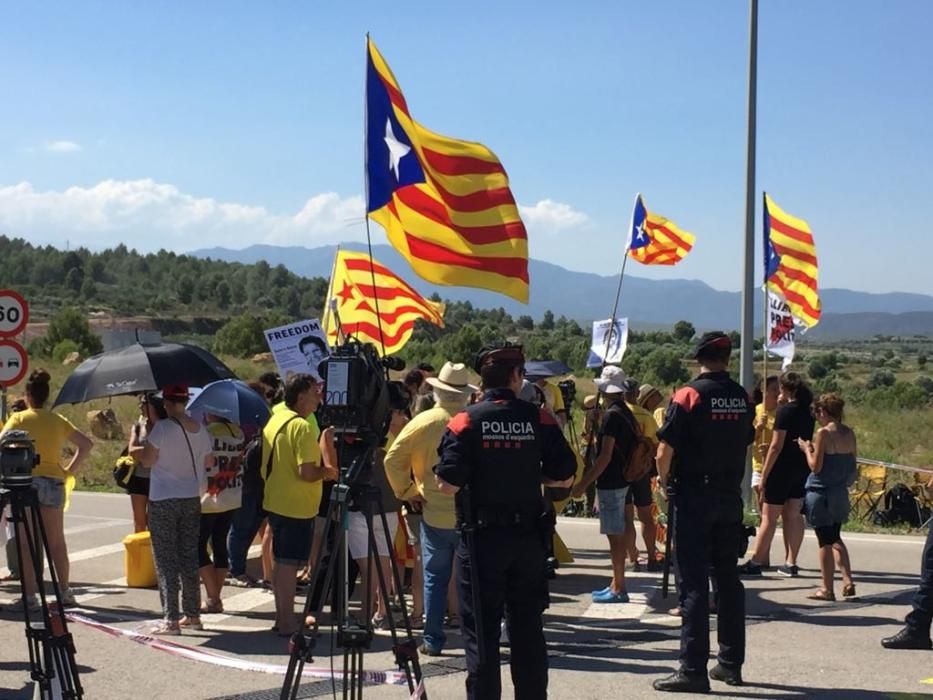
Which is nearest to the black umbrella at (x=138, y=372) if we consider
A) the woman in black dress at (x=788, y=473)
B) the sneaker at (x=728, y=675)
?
the woman in black dress at (x=788, y=473)

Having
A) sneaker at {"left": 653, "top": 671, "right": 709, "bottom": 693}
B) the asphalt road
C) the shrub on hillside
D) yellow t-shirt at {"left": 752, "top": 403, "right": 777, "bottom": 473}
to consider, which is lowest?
the asphalt road

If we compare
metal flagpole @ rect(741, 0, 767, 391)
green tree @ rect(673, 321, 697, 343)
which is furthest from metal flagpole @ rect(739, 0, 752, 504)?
green tree @ rect(673, 321, 697, 343)

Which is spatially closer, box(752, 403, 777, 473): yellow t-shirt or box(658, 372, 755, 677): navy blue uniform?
box(658, 372, 755, 677): navy blue uniform

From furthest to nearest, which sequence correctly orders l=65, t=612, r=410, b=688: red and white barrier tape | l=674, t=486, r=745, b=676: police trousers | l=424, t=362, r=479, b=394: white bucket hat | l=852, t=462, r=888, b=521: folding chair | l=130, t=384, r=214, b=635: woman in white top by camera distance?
l=852, t=462, r=888, b=521: folding chair
l=130, t=384, r=214, b=635: woman in white top
l=424, t=362, r=479, b=394: white bucket hat
l=65, t=612, r=410, b=688: red and white barrier tape
l=674, t=486, r=745, b=676: police trousers

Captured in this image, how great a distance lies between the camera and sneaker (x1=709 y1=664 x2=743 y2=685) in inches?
298

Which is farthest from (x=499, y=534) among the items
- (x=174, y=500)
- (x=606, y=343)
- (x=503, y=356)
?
(x=606, y=343)

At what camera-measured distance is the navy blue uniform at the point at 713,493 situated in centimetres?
755

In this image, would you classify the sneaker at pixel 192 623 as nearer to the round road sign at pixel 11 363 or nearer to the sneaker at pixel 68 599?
the sneaker at pixel 68 599

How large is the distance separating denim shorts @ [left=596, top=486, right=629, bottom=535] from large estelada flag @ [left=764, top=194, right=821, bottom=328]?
8.38 metres

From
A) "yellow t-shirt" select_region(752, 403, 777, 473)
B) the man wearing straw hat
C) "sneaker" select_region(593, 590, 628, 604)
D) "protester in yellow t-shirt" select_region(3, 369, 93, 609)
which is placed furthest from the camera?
"yellow t-shirt" select_region(752, 403, 777, 473)

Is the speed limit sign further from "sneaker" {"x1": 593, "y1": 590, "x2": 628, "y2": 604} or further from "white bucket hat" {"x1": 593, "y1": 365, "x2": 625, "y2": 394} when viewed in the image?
"sneaker" {"x1": 593, "y1": 590, "x2": 628, "y2": 604}

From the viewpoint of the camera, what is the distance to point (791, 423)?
11.0 metres

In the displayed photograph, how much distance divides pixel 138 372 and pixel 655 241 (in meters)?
9.28

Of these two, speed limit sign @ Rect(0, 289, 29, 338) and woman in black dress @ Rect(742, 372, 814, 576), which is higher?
speed limit sign @ Rect(0, 289, 29, 338)
